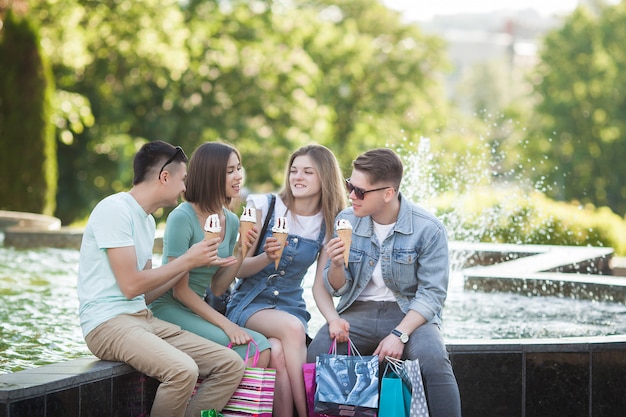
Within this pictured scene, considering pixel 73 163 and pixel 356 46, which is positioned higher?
pixel 356 46

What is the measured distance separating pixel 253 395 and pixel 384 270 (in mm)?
1041

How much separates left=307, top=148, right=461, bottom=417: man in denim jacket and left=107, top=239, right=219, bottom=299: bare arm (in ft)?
2.31

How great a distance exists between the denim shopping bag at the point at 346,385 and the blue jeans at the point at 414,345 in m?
0.29

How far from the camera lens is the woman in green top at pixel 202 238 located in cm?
483

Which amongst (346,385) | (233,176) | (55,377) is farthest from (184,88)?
(55,377)

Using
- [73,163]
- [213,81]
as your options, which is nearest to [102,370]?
[213,81]

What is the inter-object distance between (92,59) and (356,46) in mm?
11305

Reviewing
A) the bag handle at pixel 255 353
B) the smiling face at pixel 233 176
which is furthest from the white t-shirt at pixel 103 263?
the smiling face at pixel 233 176

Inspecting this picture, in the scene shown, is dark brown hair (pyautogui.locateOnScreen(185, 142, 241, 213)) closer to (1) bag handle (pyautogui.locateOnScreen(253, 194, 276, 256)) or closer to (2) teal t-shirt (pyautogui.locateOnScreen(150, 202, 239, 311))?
(2) teal t-shirt (pyautogui.locateOnScreen(150, 202, 239, 311))

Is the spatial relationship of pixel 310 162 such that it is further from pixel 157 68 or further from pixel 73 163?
pixel 73 163

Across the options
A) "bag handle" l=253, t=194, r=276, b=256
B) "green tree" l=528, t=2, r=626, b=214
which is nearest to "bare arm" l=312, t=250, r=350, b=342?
"bag handle" l=253, t=194, r=276, b=256

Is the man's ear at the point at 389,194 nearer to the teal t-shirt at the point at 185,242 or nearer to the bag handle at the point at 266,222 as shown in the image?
the bag handle at the point at 266,222

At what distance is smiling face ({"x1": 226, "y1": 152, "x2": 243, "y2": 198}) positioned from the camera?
5.17 metres

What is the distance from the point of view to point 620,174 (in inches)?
1447
